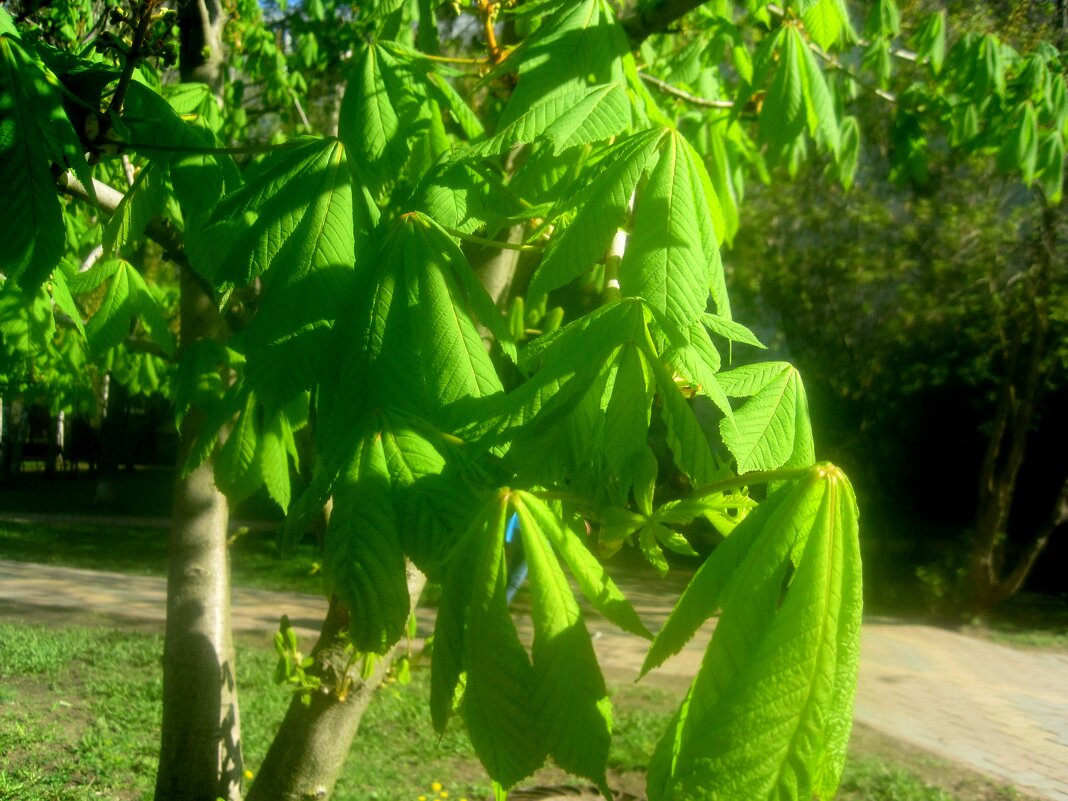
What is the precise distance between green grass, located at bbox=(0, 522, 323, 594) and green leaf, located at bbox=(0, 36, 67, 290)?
3.78 meters

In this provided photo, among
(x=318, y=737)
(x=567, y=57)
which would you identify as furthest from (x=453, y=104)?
(x=318, y=737)

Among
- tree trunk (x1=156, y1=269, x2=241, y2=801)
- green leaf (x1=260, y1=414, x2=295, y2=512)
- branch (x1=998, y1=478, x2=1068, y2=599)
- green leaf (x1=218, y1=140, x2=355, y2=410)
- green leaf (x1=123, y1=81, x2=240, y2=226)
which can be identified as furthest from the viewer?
branch (x1=998, y1=478, x2=1068, y2=599)

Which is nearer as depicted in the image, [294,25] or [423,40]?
[423,40]

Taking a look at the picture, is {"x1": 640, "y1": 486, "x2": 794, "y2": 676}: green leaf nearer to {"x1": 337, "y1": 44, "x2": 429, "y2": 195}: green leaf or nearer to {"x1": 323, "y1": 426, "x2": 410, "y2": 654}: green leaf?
{"x1": 323, "y1": 426, "x2": 410, "y2": 654}: green leaf

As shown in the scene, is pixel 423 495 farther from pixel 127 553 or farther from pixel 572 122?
pixel 127 553

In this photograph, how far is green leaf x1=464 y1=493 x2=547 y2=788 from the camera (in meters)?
0.75

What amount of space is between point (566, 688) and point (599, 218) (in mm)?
451

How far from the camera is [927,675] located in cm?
410

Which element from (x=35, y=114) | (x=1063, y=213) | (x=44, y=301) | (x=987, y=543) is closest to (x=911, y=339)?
(x=1063, y=213)

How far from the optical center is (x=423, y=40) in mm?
1933

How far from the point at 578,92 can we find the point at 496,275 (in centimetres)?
83

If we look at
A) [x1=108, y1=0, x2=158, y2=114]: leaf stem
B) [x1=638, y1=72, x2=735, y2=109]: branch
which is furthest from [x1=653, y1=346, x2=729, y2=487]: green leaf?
[x1=638, y1=72, x2=735, y2=109]: branch

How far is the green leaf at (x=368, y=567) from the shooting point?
843 mm

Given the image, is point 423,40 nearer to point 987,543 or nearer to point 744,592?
point 744,592
